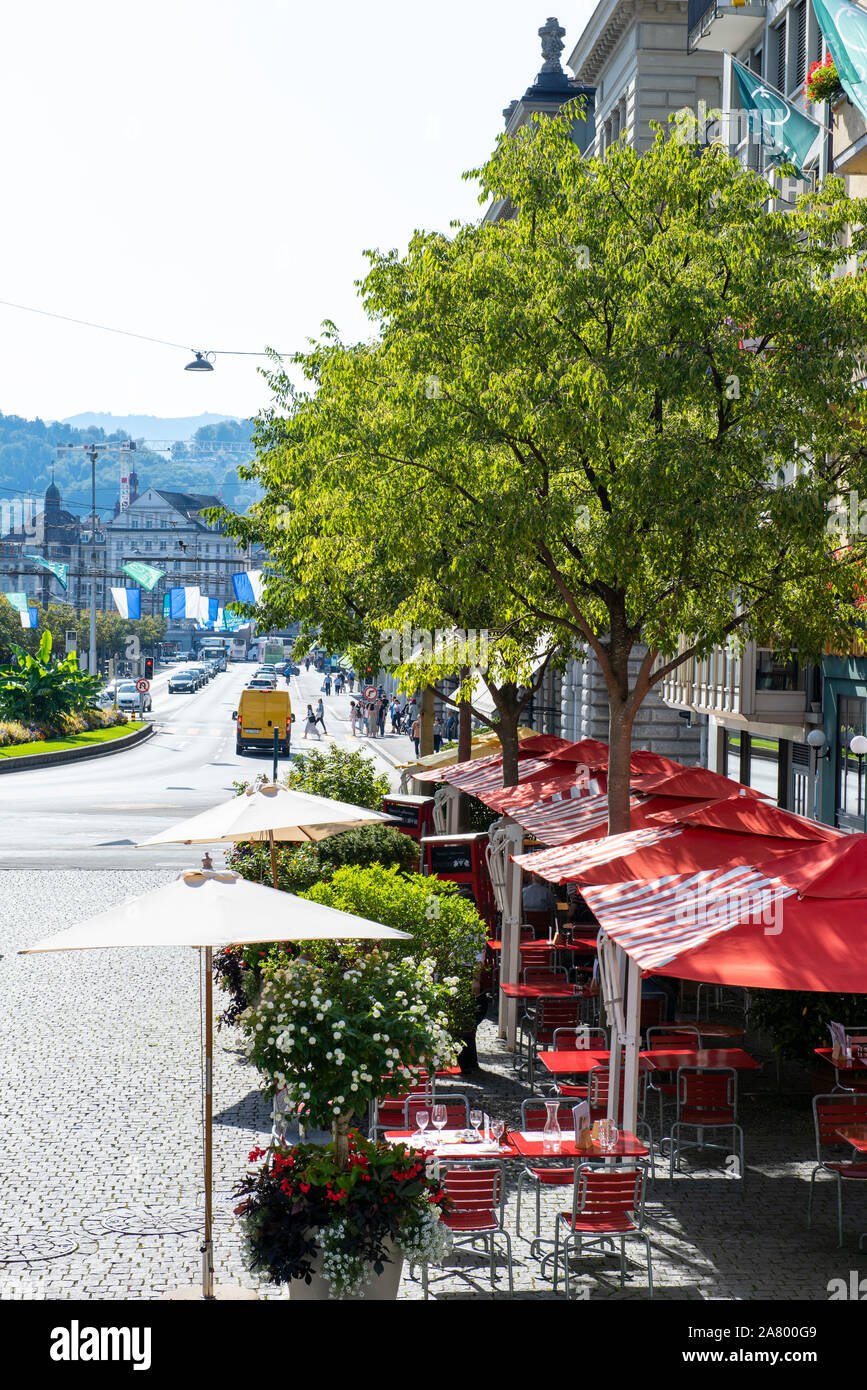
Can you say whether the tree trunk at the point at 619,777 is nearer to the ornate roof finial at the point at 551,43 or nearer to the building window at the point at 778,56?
the building window at the point at 778,56

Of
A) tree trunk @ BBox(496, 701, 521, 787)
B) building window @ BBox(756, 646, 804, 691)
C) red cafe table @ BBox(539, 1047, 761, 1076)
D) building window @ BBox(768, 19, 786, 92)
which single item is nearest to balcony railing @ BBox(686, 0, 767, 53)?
building window @ BBox(768, 19, 786, 92)

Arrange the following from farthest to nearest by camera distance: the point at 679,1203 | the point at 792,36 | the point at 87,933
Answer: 1. the point at 792,36
2. the point at 679,1203
3. the point at 87,933

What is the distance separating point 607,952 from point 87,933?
4.59 metres

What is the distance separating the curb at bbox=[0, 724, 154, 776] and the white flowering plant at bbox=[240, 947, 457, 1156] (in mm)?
40297

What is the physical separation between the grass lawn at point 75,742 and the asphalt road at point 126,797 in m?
1.25

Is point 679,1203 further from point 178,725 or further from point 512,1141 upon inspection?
point 178,725

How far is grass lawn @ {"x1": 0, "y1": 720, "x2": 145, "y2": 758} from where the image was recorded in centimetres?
5047

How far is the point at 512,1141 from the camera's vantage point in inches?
382

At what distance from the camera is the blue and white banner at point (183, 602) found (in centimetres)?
7125

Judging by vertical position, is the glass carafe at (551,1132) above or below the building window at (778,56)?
below

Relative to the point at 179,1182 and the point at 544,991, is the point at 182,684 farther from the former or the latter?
the point at 179,1182

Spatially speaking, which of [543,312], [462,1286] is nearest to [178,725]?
[543,312]

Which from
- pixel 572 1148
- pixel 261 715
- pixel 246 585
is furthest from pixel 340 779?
pixel 261 715

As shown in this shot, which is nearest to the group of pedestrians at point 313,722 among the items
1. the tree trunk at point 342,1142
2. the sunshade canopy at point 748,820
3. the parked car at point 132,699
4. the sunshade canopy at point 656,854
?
the parked car at point 132,699
